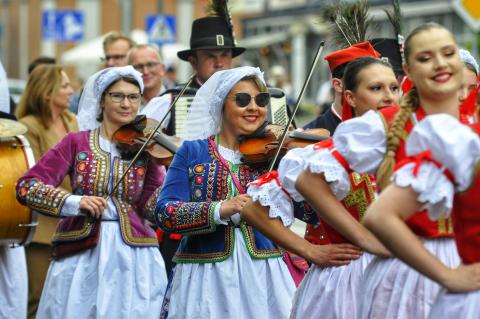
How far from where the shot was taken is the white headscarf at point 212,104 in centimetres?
577

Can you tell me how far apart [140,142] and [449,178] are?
3.45 metres

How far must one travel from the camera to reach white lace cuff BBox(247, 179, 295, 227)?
4719mm

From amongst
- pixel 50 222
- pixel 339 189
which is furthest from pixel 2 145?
pixel 339 189

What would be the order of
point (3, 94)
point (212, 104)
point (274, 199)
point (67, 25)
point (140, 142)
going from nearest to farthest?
1. point (274, 199)
2. point (212, 104)
3. point (140, 142)
4. point (3, 94)
5. point (67, 25)

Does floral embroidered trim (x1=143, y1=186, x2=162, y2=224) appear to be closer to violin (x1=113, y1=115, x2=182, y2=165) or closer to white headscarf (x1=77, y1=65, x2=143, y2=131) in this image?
violin (x1=113, y1=115, x2=182, y2=165)

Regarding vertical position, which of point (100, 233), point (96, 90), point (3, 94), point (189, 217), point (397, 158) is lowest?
point (100, 233)

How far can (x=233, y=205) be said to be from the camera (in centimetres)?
528

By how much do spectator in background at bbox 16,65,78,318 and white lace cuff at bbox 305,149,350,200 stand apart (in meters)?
4.44

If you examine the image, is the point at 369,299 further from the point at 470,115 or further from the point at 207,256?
the point at 207,256

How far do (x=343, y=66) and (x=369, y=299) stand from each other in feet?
7.32

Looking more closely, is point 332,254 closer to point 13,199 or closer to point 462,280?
point 462,280

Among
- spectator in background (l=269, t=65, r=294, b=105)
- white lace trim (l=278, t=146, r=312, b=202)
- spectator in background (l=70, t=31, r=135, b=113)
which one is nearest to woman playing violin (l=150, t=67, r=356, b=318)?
white lace trim (l=278, t=146, r=312, b=202)

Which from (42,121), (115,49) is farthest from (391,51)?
(115,49)

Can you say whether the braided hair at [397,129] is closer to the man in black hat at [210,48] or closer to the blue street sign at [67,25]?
the man in black hat at [210,48]
